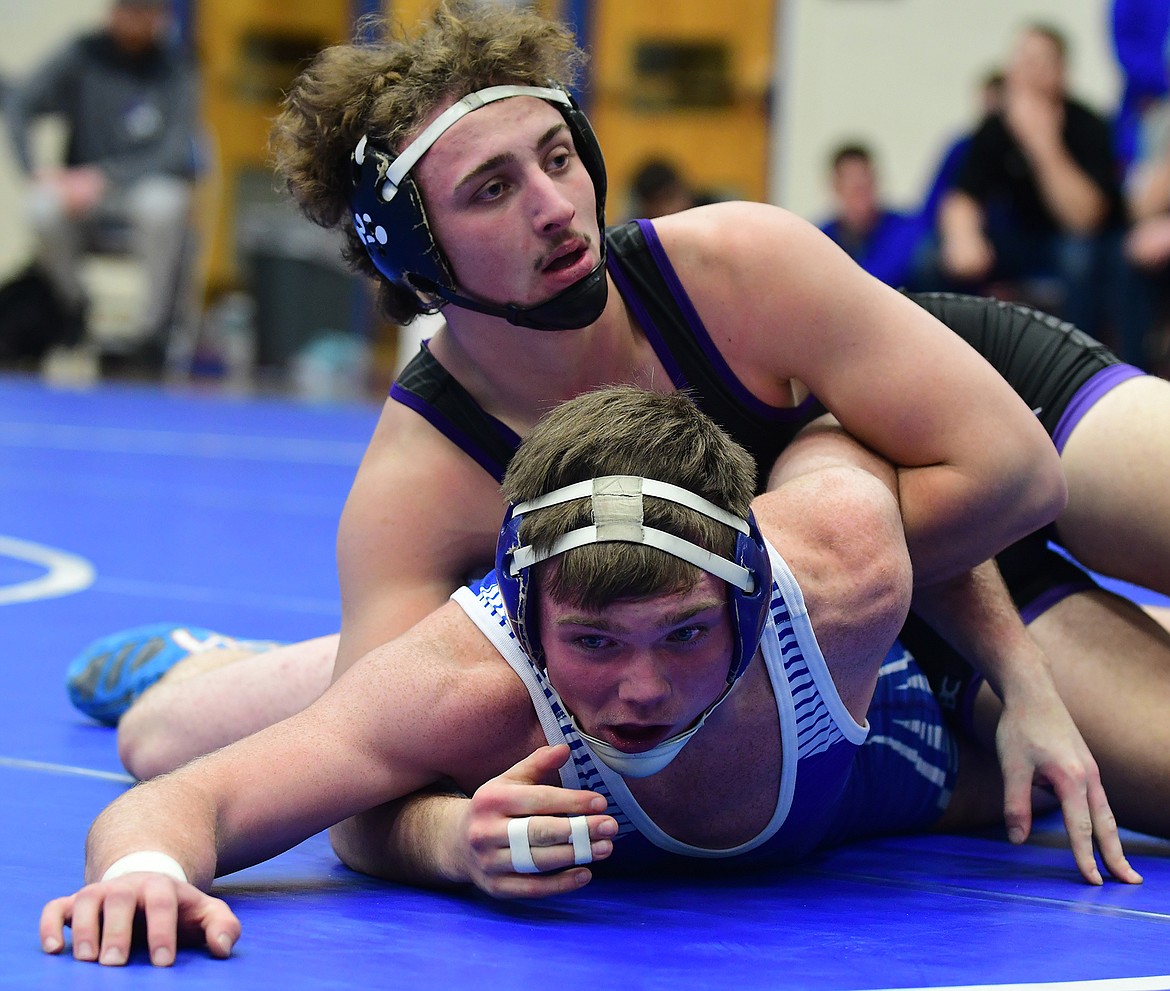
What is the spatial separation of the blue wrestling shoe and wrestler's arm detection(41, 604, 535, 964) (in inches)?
49.5

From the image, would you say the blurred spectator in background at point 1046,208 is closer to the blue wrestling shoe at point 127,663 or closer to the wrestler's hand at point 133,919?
the blue wrestling shoe at point 127,663

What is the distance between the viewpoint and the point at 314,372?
45.3 ft

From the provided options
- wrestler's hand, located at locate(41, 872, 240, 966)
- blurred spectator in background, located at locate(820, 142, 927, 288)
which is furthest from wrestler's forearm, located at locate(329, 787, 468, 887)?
blurred spectator in background, located at locate(820, 142, 927, 288)

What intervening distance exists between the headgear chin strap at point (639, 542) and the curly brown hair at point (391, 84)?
885 mm

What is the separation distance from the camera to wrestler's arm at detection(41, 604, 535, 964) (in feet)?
7.22

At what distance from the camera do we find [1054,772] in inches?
107

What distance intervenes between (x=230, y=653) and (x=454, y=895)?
137 cm

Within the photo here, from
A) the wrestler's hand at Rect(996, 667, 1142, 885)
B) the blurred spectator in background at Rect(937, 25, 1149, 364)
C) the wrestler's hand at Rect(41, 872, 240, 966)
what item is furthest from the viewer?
the blurred spectator in background at Rect(937, 25, 1149, 364)

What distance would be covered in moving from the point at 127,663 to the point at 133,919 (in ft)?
5.46

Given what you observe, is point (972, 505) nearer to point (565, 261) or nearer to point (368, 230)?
point (565, 261)

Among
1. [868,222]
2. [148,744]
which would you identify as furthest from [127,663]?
[868,222]

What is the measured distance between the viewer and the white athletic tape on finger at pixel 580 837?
86.8 inches

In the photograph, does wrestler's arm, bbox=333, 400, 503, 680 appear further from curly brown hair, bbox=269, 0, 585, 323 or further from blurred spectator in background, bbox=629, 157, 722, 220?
blurred spectator in background, bbox=629, 157, 722, 220

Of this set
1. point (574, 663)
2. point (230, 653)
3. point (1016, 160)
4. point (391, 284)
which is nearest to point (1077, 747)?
point (574, 663)
